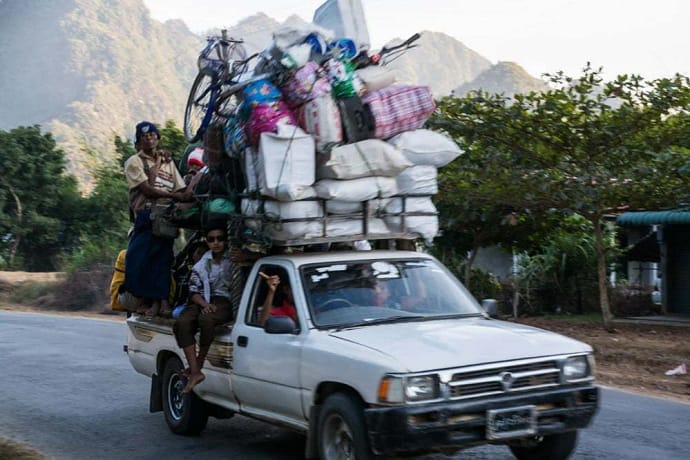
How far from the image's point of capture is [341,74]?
25.2 ft

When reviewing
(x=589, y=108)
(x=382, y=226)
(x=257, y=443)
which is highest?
(x=589, y=108)

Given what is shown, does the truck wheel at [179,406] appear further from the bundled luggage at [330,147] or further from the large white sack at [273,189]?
the large white sack at [273,189]

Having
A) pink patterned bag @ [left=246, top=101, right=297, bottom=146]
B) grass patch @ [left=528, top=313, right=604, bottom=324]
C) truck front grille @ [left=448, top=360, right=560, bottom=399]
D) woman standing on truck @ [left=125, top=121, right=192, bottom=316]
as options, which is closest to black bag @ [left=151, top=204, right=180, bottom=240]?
woman standing on truck @ [left=125, top=121, right=192, bottom=316]

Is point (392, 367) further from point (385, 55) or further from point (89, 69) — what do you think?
point (89, 69)

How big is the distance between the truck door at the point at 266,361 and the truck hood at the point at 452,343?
426 mm

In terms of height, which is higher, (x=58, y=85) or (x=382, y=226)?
(x=58, y=85)

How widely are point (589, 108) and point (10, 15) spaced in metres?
136

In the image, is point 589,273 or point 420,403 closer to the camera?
point 420,403

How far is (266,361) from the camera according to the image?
7180mm

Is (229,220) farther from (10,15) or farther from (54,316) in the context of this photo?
(10,15)

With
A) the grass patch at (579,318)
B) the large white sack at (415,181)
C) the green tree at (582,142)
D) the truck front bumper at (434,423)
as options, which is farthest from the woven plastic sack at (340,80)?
the grass patch at (579,318)

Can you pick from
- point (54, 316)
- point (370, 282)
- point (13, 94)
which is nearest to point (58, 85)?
point (13, 94)

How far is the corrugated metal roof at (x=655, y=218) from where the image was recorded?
21.2 meters

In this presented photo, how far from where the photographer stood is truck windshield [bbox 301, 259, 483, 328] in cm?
704
